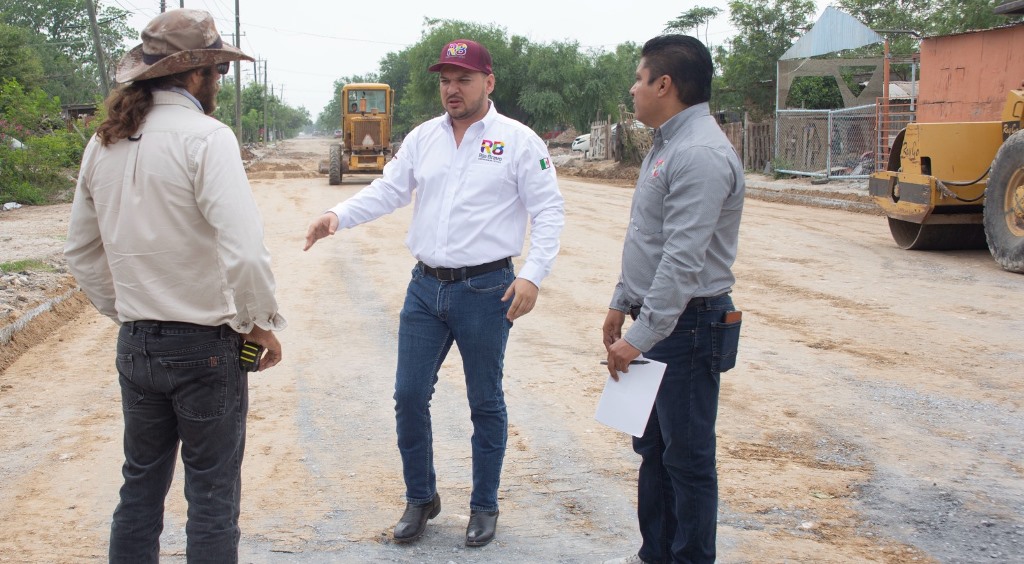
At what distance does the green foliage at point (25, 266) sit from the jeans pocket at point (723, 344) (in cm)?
900

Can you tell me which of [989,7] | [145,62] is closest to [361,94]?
[989,7]

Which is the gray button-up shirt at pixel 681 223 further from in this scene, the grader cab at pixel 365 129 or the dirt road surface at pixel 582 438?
the grader cab at pixel 365 129

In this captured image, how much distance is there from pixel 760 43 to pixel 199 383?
32787 mm

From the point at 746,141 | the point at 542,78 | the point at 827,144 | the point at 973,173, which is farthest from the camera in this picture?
the point at 542,78

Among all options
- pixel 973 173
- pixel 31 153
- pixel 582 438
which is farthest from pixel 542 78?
pixel 582 438

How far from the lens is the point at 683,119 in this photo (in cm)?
323

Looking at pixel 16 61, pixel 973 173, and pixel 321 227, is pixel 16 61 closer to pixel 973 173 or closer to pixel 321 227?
pixel 973 173

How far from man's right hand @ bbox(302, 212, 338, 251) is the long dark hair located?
99cm

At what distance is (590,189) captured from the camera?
982 inches

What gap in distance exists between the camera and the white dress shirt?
3.80 metres

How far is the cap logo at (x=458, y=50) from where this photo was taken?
12.5 ft

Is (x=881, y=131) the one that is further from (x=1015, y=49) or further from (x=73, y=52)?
(x=73, y=52)

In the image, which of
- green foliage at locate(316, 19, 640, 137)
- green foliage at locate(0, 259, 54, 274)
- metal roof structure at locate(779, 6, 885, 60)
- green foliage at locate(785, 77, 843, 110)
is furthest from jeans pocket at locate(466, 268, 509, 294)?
green foliage at locate(316, 19, 640, 137)

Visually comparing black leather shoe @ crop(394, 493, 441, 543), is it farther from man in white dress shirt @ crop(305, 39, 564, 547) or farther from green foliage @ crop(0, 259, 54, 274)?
green foliage @ crop(0, 259, 54, 274)
